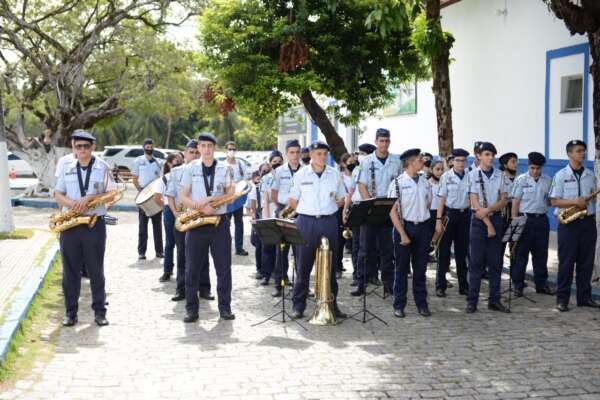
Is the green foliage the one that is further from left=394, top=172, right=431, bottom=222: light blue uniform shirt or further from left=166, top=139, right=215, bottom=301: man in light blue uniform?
left=394, top=172, right=431, bottom=222: light blue uniform shirt

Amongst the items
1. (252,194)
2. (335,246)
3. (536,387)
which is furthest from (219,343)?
(252,194)

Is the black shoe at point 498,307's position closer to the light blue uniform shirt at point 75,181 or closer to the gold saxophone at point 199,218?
the gold saxophone at point 199,218

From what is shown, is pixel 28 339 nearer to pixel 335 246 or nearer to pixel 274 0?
pixel 335 246

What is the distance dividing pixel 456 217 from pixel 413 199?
1.96m

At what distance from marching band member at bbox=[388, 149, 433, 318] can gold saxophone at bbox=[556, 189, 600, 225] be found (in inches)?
68.5

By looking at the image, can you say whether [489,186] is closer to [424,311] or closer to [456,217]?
[456,217]

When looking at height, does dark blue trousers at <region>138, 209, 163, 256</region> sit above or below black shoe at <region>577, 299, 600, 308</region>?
above

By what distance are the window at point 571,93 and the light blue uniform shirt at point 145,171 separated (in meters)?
8.48

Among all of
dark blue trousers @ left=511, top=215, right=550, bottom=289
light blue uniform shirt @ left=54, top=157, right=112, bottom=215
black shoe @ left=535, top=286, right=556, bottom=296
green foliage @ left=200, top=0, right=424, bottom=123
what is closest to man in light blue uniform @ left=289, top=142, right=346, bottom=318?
light blue uniform shirt @ left=54, top=157, right=112, bottom=215

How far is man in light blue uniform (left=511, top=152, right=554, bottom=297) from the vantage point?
9.74 m

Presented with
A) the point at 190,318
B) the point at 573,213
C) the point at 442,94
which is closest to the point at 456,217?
the point at 573,213

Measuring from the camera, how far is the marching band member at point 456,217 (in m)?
10.0

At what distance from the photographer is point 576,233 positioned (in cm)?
900

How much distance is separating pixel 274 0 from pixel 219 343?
8.23m
